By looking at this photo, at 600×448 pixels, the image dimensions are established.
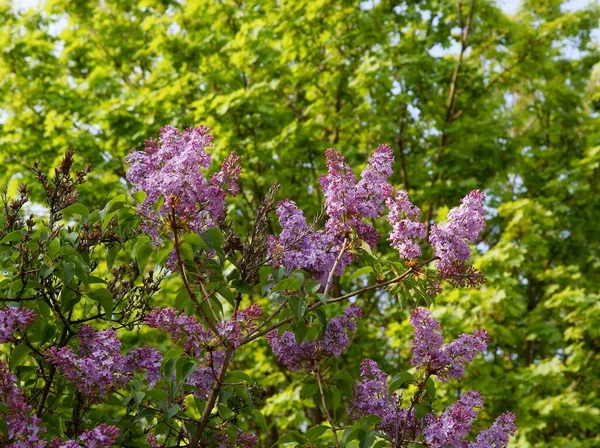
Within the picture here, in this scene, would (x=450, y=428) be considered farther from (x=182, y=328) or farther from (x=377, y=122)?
(x=377, y=122)

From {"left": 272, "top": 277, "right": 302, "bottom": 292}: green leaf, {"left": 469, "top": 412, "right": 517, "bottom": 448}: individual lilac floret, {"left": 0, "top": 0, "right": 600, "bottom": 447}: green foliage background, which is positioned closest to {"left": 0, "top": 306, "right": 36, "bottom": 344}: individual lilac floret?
{"left": 272, "top": 277, "right": 302, "bottom": 292}: green leaf

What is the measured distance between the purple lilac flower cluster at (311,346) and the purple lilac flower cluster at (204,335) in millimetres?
193

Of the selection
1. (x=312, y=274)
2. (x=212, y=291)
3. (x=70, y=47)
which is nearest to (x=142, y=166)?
(x=212, y=291)

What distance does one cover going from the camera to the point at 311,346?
3.25 m

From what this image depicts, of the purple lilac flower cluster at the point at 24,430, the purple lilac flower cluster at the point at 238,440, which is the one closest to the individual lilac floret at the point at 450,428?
the purple lilac flower cluster at the point at 238,440

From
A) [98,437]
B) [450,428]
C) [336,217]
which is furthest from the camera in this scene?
[336,217]

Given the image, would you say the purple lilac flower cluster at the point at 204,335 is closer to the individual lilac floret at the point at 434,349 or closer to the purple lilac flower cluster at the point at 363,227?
the purple lilac flower cluster at the point at 363,227

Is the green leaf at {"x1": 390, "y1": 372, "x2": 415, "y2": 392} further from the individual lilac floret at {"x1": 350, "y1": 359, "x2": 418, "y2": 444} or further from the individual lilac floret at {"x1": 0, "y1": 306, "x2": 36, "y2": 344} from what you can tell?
the individual lilac floret at {"x1": 0, "y1": 306, "x2": 36, "y2": 344}

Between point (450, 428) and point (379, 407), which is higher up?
point (379, 407)

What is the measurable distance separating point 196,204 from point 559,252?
1059 cm

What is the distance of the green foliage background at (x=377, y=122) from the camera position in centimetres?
1014

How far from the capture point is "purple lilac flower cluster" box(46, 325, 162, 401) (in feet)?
9.04

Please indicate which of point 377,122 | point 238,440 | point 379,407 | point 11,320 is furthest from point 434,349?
point 377,122

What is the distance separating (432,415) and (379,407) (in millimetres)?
218
